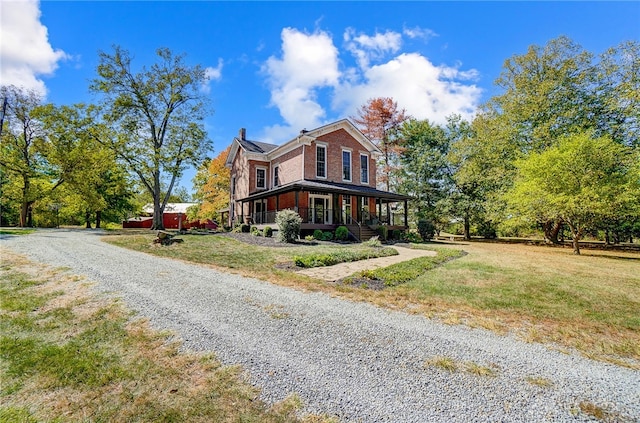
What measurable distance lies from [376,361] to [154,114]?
30.3m

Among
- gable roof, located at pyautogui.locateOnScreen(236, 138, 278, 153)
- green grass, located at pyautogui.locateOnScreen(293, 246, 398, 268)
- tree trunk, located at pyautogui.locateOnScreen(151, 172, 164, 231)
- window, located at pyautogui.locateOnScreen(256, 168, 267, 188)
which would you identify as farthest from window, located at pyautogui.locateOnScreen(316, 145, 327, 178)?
tree trunk, located at pyautogui.locateOnScreen(151, 172, 164, 231)

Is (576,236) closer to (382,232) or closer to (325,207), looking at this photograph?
(382,232)

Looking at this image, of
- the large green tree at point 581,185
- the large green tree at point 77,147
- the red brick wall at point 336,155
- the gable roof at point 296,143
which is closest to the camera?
the large green tree at point 581,185

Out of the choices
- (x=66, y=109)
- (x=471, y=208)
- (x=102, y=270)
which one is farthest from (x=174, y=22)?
(x=471, y=208)

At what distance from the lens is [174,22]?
9.77 meters

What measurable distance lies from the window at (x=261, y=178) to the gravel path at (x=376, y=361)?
1935 cm

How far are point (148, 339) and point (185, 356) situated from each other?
31.2 inches

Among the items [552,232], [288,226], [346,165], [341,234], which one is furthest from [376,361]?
[552,232]

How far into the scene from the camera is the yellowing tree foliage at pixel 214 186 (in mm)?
31375

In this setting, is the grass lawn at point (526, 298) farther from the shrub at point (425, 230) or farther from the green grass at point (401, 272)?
the shrub at point (425, 230)

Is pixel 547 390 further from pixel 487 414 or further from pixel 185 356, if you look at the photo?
pixel 185 356

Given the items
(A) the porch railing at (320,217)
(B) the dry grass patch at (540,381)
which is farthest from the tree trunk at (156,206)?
(B) the dry grass patch at (540,381)

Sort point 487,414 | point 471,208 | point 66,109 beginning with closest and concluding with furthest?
1. point 487,414
2. point 66,109
3. point 471,208

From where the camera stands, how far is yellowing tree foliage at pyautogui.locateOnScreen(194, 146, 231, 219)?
31.4 m
